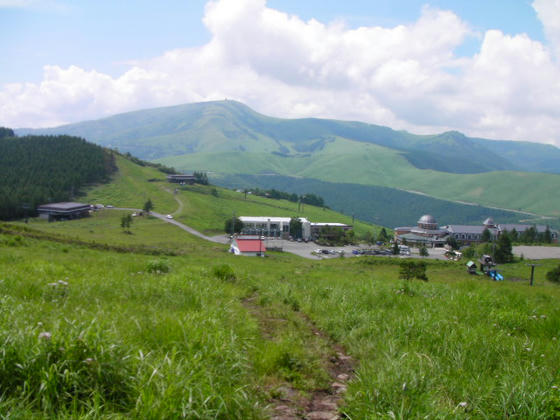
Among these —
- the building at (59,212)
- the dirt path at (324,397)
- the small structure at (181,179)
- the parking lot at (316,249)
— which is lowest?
the parking lot at (316,249)

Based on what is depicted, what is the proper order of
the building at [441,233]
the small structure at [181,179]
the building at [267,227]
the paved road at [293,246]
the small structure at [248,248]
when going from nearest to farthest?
the small structure at [248,248], the paved road at [293,246], the building at [267,227], the building at [441,233], the small structure at [181,179]

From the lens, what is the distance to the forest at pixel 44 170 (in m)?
102

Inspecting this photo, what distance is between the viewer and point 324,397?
4.44 meters

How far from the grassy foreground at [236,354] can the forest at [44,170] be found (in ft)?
359

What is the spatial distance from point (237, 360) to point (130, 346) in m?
1.20

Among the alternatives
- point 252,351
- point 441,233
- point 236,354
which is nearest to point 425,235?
point 441,233

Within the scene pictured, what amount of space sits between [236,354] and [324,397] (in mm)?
1130

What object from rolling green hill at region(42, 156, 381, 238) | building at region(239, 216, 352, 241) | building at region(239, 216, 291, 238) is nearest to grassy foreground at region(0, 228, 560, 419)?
rolling green hill at region(42, 156, 381, 238)

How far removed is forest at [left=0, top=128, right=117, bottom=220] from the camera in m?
102

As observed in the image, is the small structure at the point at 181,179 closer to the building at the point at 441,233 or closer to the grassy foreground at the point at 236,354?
the building at the point at 441,233

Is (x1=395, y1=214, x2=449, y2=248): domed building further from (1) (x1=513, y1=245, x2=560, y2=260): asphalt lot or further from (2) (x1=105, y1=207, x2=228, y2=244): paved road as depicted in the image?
(2) (x1=105, y1=207, x2=228, y2=244): paved road

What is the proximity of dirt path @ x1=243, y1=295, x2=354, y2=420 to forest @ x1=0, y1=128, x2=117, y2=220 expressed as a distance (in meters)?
112

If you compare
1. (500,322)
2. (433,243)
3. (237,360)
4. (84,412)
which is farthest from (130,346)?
(433,243)

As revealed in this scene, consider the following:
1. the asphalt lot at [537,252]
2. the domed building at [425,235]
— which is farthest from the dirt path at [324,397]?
the domed building at [425,235]
